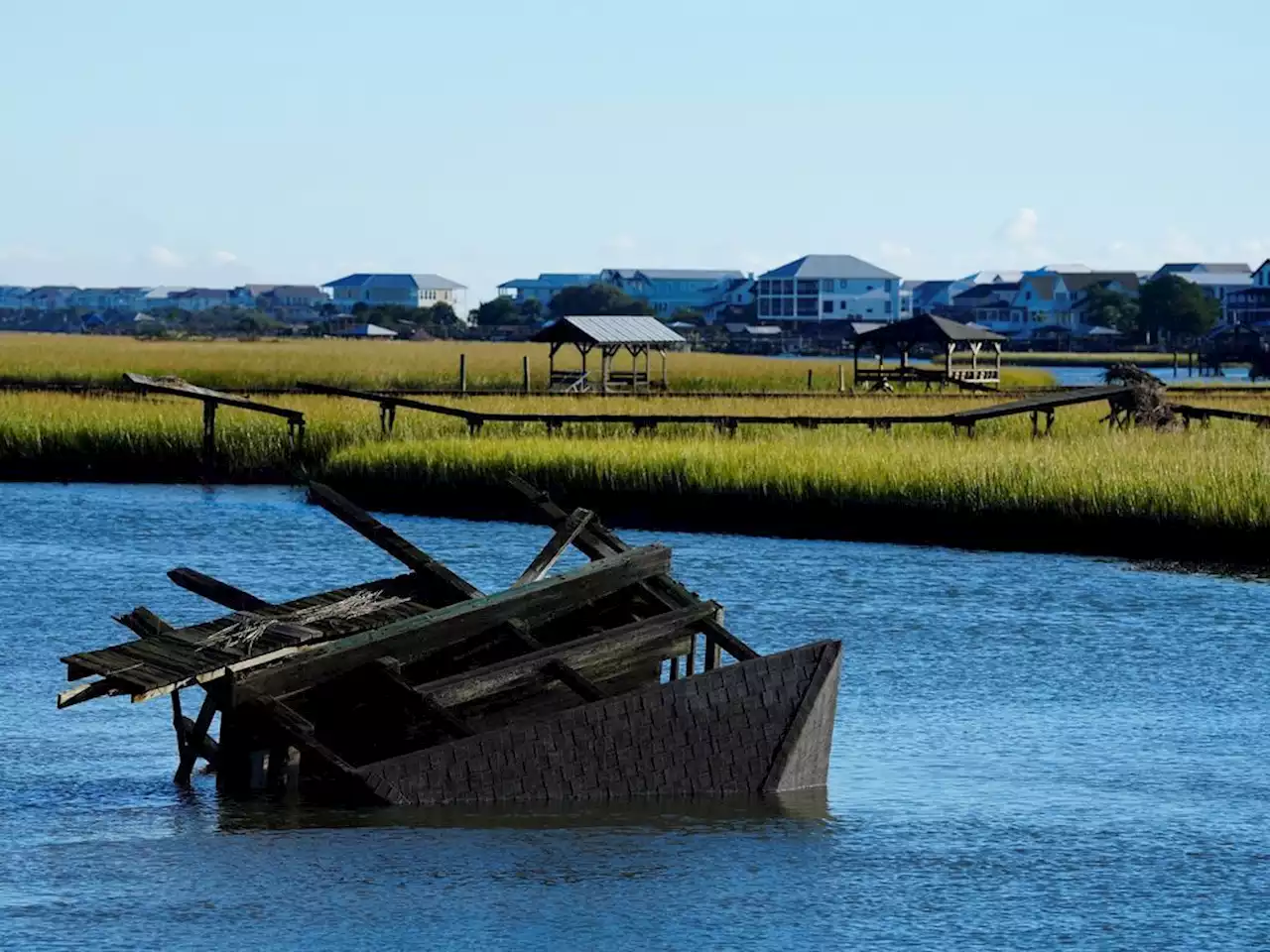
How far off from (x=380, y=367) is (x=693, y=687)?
72493 millimetres

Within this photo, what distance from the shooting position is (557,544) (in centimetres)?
1788

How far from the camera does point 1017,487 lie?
115 feet

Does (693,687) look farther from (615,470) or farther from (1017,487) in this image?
(615,470)

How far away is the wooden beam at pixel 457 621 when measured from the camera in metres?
15.0

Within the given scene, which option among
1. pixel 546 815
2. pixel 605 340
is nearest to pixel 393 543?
pixel 546 815

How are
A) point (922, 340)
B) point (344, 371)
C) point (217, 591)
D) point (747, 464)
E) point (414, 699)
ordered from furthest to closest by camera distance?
point (344, 371) < point (922, 340) < point (747, 464) < point (217, 591) < point (414, 699)

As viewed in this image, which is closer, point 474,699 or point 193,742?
point 474,699

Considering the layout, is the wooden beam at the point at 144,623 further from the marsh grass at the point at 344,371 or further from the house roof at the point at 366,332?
the house roof at the point at 366,332

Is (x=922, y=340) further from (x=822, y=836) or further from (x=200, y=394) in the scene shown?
(x=822, y=836)

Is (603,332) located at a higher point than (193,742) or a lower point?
higher

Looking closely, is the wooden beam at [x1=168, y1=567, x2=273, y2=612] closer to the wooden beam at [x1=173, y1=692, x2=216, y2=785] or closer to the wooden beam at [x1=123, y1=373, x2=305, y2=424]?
the wooden beam at [x1=173, y1=692, x2=216, y2=785]

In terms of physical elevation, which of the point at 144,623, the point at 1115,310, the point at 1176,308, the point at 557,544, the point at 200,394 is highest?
the point at 1176,308

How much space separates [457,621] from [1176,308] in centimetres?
15657

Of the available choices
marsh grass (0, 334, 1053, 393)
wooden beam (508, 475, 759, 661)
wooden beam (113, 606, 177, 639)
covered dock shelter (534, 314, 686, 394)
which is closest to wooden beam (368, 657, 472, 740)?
wooden beam (113, 606, 177, 639)
